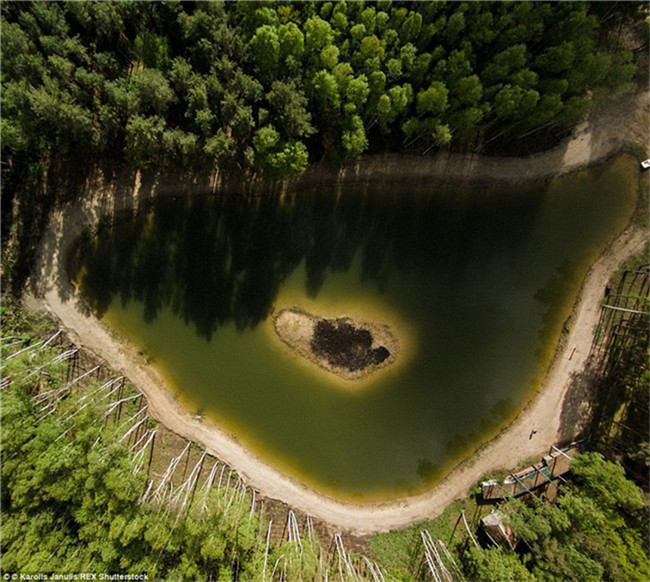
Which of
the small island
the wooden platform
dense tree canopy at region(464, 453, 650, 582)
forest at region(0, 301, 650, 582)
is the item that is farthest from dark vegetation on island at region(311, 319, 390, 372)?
dense tree canopy at region(464, 453, 650, 582)

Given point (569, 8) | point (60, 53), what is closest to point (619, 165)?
point (569, 8)

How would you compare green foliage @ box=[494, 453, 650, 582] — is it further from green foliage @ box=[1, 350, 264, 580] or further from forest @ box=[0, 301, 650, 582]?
green foliage @ box=[1, 350, 264, 580]

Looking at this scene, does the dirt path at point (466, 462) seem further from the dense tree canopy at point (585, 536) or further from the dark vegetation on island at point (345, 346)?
the dark vegetation on island at point (345, 346)

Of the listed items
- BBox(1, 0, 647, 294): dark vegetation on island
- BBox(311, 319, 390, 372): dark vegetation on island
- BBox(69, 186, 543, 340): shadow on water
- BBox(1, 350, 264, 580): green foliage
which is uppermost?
BBox(1, 0, 647, 294): dark vegetation on island

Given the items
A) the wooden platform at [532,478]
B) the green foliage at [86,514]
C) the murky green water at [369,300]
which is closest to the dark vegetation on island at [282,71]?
the murky green water at [369,300]

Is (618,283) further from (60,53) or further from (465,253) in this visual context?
(60,53)

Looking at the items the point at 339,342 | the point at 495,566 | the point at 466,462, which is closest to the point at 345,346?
the point at 339,342

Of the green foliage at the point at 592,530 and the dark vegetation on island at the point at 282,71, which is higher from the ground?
the dark vegetation on island at the point at 282,71
